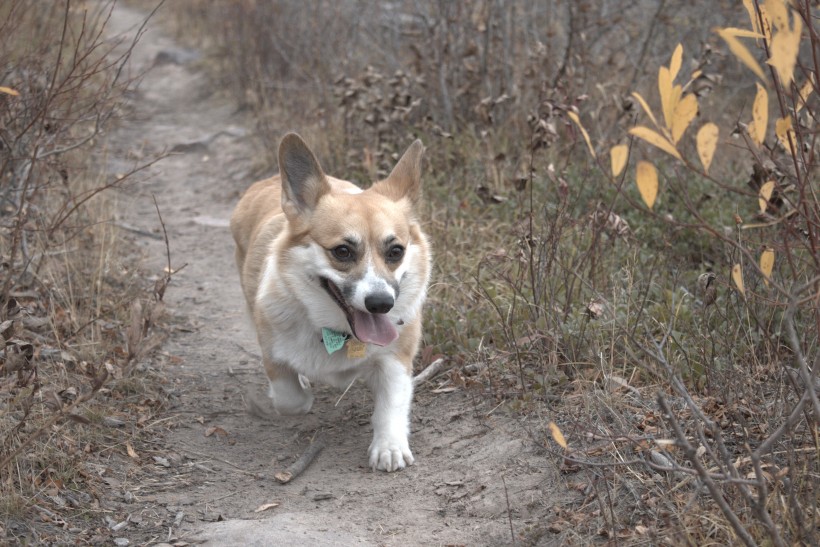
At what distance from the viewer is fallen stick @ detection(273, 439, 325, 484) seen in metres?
3.89

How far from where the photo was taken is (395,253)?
3.99m

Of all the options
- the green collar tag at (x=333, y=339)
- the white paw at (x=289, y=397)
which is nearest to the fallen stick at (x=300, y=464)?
the white paw at (x=289, y=397)

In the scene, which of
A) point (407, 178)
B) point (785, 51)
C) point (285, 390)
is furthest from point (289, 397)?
point (785, 51)

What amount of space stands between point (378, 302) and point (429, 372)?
1.08 metres

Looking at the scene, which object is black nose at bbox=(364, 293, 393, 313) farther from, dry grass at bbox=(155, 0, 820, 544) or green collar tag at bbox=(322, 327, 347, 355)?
dry grass at bbox=(155, 0, 820, 544)

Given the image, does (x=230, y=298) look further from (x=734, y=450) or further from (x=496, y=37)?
(x=734, y=450)

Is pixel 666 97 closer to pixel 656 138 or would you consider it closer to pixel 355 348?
pixel 656 138

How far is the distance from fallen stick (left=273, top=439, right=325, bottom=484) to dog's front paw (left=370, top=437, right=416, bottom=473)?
303 millimetres

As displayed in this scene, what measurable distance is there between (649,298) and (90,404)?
9.41 feet

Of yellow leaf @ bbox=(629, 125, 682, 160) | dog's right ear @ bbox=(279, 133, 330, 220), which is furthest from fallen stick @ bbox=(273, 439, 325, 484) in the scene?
yellow leaf @ bbox=(629, 125, 682, 160)

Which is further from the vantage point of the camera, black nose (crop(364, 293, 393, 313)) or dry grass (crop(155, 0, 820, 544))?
black nose (crop(364, 293, 393, 313))

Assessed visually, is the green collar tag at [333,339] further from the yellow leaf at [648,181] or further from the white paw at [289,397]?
the yellow leaf at [648,181]

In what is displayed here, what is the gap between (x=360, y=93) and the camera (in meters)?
7.19

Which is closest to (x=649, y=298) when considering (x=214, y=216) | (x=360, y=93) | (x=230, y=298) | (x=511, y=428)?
(x=511, y=428)
